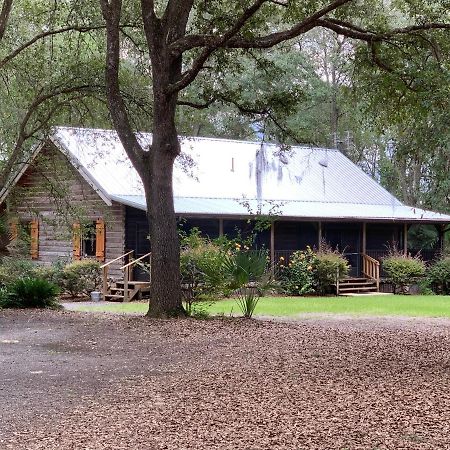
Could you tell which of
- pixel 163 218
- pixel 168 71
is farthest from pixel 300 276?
pixel 168 71

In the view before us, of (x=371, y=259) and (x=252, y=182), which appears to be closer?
(x=371, y=259)

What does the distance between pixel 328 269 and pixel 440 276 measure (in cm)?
527

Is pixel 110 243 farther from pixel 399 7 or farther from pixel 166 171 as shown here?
pixel 399 7

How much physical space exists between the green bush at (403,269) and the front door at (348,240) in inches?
59.1

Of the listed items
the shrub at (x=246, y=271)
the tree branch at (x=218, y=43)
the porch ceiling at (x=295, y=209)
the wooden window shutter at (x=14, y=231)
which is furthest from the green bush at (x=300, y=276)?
the tree branch at (x=218, y=43)

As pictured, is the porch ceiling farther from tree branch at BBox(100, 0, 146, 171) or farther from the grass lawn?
tree branch at BBox(100, 0, 146, 171)

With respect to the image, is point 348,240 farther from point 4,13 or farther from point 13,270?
point 4,13

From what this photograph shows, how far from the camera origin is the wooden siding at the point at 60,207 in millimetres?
21438

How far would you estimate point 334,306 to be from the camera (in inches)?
831

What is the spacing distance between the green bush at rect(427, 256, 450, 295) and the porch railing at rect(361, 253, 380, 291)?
6.69 feet

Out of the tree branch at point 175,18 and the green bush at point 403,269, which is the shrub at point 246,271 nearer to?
the tree branch at point 175,18

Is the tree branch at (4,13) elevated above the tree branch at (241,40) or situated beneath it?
elevated above

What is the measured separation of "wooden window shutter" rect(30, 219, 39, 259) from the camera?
28.3 metres

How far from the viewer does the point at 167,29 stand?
1523 centimetres
